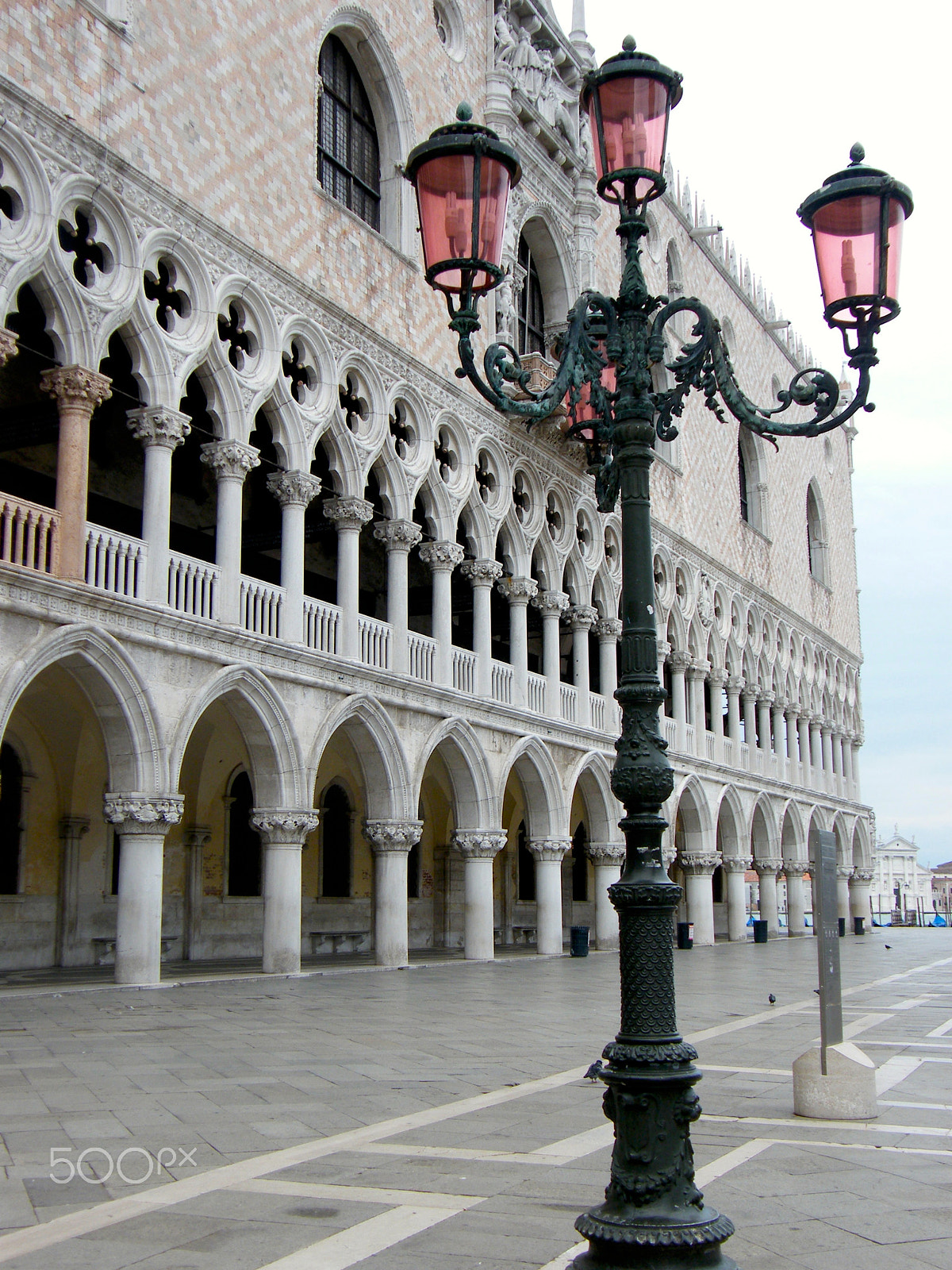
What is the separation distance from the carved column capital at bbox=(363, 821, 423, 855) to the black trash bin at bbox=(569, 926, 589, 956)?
14.4ft

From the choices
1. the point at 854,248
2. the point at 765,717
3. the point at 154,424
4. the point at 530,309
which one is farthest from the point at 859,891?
the point at 854,248

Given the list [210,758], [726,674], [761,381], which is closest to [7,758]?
[210,758]

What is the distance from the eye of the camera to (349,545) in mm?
15375

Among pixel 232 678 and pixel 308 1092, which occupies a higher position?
pixel 232 678

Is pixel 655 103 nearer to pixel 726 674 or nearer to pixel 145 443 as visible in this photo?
pixel 145 443

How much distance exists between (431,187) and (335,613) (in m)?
10.5

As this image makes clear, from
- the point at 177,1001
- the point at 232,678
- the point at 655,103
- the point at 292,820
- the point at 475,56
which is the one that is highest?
the point at 475,56

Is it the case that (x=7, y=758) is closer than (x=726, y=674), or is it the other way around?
(x=7, y=758)

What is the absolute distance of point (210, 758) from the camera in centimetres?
1702

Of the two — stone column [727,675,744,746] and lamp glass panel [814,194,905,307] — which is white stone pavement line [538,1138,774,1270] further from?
stone column [727,675,744,746]

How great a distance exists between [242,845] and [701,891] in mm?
11252

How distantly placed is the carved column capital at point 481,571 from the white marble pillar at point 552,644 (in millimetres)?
1624

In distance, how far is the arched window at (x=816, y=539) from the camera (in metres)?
37.3
